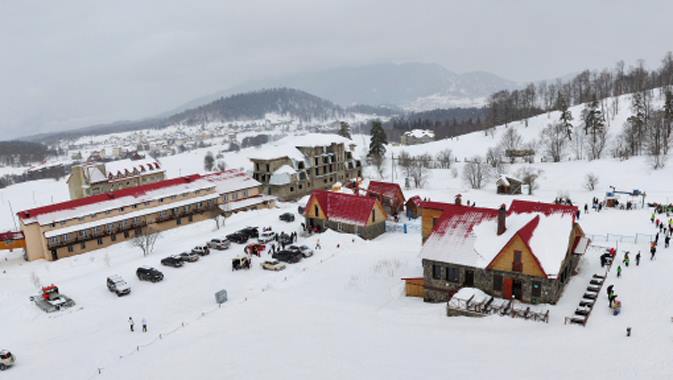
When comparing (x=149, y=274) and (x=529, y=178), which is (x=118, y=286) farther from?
(x=529, y=178)

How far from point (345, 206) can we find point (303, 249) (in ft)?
28.9

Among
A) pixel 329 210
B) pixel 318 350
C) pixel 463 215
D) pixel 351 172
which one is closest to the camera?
pixel 318 350

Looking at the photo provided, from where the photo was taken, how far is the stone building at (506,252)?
28.8m

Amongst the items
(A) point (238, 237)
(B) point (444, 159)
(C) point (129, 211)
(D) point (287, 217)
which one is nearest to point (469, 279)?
(A) point (238, 237)

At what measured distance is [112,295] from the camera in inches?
1442

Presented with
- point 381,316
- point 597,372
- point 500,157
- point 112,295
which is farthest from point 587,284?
point 500,157

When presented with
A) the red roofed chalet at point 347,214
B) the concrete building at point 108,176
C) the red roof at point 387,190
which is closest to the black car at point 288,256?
the red roofed chalet at point 347,214

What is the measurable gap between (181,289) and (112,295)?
518cm

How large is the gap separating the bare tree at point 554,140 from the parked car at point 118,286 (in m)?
78.9

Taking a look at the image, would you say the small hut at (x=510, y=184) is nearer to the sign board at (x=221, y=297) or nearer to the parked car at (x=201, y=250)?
the parked car at (x=201, y=250)

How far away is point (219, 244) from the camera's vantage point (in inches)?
1791

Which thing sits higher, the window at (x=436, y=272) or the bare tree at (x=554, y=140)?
the bare tree at (x=554, y=140)

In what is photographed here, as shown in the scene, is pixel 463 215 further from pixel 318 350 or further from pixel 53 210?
pixel 53 210

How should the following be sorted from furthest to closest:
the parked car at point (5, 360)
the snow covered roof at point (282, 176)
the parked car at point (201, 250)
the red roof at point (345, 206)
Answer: the snow covered roof at point (282, 176)
the red roof at point (345, 206)
the parked car at point (201, 250)
the parked car at point (5, 360)
